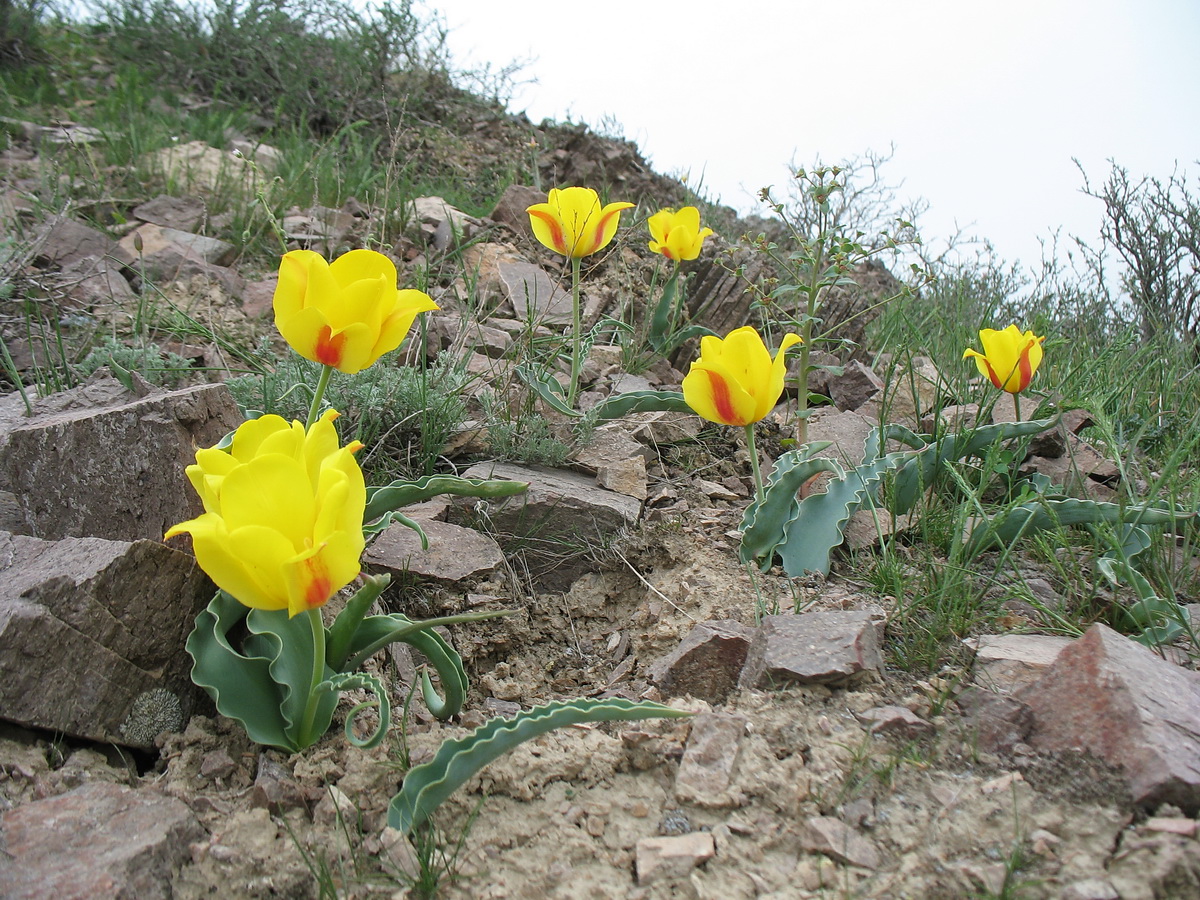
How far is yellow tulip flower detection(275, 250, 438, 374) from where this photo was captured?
140 cm

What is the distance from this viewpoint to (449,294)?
3.46 metres

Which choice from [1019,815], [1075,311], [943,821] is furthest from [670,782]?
[1075,311]

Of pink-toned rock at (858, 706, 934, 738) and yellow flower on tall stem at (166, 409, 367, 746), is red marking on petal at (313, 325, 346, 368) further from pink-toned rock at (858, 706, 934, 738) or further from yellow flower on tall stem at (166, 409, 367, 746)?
pink-toned rock at (858, 706, 934, 738)

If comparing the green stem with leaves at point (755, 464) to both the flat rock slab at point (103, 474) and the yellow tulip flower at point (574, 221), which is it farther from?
the flat rock slab at point (103, 474)

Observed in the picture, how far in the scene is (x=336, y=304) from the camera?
1.41 m

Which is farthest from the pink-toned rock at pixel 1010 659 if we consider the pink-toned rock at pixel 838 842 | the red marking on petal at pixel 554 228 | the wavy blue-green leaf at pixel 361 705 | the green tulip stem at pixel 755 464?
the red marking on petal at pixel 554 228

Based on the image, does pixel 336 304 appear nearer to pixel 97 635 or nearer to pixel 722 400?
pixel 97 635

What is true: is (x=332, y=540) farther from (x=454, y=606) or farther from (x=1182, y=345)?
(x=1182, y=345)

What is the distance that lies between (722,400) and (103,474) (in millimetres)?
1345

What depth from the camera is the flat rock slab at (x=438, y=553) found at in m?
1.91

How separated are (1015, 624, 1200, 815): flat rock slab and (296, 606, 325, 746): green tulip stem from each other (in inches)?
45.1

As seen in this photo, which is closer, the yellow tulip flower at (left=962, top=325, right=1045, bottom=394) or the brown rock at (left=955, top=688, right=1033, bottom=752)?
the brown rock at (left=955, top=688, right=1033, bottom=752)

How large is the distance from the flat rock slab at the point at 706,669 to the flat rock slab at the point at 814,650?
0.03m

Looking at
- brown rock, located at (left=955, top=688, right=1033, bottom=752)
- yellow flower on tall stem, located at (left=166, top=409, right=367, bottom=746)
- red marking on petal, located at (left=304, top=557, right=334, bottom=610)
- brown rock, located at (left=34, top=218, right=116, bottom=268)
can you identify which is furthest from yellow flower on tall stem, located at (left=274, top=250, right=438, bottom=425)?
brown rock, located at (left=34, top=218, right=116, bottom=268)
